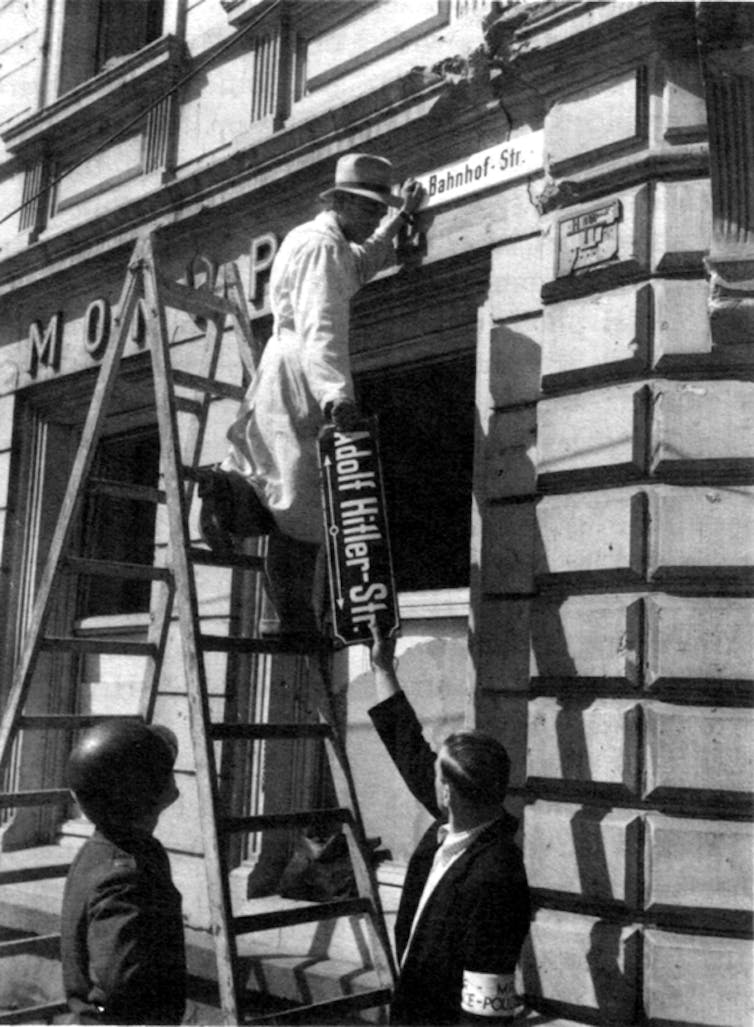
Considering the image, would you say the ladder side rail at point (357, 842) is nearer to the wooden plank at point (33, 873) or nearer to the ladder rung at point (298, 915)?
the ladder rung at point (298, 915)

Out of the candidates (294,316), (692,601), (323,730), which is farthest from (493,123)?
(323,730)

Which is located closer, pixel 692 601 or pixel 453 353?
pixel 692 601

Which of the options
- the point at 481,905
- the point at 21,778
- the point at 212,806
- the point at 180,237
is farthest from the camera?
the point at 21,778

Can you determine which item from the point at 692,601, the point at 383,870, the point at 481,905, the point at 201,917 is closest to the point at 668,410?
the point at 692,601

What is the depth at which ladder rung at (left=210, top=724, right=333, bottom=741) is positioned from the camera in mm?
3734

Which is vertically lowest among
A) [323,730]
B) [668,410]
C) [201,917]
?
[201,917]

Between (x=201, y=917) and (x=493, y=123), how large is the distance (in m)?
3.49

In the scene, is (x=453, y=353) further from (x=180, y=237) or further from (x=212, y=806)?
(x=212, y=806)

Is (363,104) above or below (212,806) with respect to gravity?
above

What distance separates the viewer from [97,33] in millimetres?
7805

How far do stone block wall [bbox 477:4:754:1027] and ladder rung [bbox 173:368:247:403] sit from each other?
38.6 inches

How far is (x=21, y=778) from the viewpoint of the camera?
682 centimetres

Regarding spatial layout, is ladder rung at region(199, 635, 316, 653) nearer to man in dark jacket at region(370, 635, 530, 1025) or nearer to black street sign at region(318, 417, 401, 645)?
black street sign at region(318, 417, 401, 645)

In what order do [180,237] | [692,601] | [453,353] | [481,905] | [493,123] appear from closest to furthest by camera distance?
[481,905] → [692,601] → [493,123] → [453,353] → [180,237]
